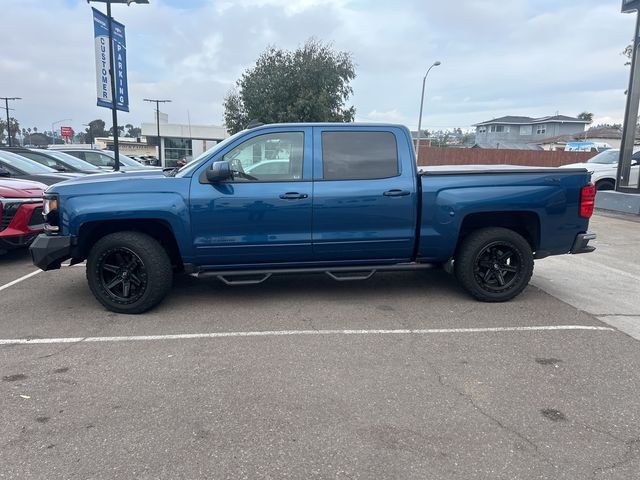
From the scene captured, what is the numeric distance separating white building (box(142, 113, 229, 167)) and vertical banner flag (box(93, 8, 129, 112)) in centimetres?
3869

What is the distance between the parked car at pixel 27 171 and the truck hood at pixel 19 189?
58.9 inches

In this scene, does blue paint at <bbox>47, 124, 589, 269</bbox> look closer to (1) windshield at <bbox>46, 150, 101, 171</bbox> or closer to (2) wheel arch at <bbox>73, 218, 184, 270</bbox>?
(2) wheel arch at <bbox>73, 218, 184, 270</bbox>

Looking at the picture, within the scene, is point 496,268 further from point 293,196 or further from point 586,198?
point 293,196

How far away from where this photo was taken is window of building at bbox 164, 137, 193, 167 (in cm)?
5147

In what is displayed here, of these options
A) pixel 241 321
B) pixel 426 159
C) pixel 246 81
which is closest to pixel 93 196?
pixel 241 321

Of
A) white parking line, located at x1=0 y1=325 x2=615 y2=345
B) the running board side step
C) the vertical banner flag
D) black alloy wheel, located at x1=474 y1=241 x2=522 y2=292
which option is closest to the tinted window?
the running board side step

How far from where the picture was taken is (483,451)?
2.68 meters

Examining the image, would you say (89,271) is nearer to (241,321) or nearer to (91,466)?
(241,321)

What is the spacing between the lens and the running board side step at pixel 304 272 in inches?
194

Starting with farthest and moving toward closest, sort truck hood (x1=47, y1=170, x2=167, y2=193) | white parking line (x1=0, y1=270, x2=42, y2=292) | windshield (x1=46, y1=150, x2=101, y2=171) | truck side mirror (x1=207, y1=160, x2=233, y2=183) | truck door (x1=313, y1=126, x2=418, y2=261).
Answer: windshield (x1=46, y1=150, x2=101, y2=171)
white parking line (x1=0, y1=270, x2=42, y2=292)
truck door (x1=313, y1=126, x2=418, y2=261)
truck hood (x1=47, y1=170, x2=167, y2=193)
truck side mirror (x1=207, y1=160, x2=233, y2=183)

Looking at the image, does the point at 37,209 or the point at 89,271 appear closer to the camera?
the point at 89,271

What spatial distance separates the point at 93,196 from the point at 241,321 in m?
1.90

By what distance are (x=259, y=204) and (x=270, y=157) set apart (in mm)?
550

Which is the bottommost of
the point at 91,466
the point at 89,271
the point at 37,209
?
the point at 91,466
